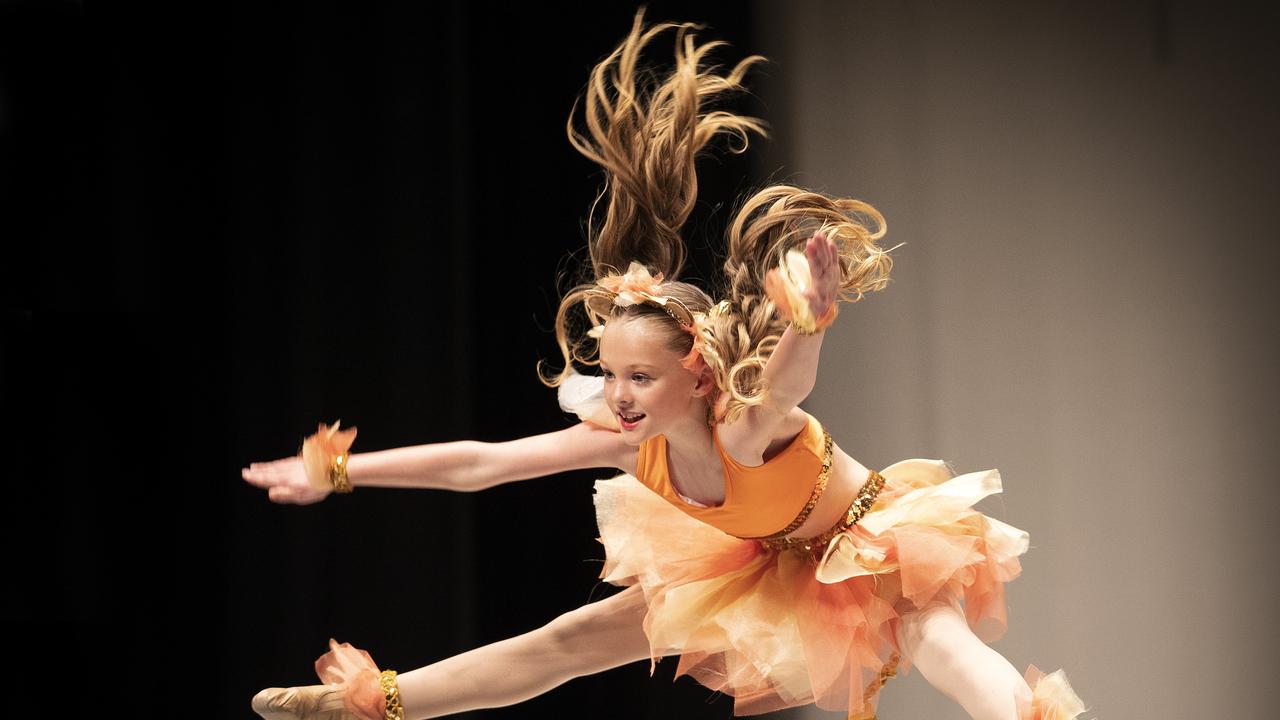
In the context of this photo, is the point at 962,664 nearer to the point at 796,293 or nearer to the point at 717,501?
the point at 717,501

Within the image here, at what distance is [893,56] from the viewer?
2.85 meters

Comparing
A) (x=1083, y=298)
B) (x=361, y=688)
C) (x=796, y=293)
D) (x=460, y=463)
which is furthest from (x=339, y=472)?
(x=1083, y=298)

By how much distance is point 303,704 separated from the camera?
2115 mm

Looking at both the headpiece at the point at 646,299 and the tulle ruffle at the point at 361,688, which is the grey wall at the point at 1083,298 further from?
the tulle ruffle at the point at 361,688

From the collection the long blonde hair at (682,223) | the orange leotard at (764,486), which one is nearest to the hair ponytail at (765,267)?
the long blonde hair at (682,223)

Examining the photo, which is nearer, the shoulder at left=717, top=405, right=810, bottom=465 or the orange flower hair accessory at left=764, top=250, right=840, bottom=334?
the orange flower hair accessory at left=764, top=250, right=840, bottom=334

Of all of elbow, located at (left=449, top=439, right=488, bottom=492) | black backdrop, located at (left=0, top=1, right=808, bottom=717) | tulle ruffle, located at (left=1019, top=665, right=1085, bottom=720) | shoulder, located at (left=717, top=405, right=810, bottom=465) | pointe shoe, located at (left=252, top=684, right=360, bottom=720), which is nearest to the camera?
tulle ruffle, located at (left=1019, top=665, right=1085, bottom=720)

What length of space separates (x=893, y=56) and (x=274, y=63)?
1.30 meters

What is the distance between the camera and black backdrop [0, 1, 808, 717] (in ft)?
8.49

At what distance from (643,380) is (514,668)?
542mm

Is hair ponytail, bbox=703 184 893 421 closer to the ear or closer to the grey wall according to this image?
the ear

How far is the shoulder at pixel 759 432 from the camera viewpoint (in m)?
1.89

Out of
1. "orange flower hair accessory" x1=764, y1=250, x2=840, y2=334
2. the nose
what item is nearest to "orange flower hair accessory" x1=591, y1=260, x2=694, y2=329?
the nose

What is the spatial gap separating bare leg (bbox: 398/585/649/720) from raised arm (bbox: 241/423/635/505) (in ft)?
0.87
